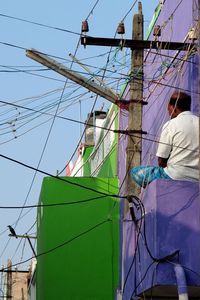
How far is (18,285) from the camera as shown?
43781mm

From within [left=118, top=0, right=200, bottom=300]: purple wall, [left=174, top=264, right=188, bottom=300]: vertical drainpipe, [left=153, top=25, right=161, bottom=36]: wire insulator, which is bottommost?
[left=174, top=264, right=188, bottom=300]: vertical drainpipe

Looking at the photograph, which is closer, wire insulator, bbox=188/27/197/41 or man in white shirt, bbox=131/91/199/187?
man in white shirt, bbox=131/91/199/187

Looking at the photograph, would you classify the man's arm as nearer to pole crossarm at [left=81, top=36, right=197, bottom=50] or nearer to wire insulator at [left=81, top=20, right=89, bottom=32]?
pole crossarm at [left=81, top=36, right=197, bottom=50]

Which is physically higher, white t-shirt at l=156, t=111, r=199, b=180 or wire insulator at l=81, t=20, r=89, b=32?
wire insulator at l=81, t=20, r=89, b=32

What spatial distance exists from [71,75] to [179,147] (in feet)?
11.4

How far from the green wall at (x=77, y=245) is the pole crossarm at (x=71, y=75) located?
3.13m

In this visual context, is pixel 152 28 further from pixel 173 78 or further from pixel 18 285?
pixel 18 285

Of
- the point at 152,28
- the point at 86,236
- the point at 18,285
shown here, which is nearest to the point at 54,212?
the point at 86,236

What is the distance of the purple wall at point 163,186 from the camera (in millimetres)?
8859

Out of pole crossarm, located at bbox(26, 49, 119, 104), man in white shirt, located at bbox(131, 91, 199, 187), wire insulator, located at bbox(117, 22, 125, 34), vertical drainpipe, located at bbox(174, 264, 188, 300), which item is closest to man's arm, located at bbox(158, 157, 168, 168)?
man in white shirt, located at bbox(131, 91, 199, 187)

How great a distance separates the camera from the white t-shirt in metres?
9.09

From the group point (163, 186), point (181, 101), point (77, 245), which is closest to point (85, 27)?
point (181, 101)

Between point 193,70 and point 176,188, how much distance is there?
2.88 metres

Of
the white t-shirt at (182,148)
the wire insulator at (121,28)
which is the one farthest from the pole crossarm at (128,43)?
the white t-shirt at (182,148)
